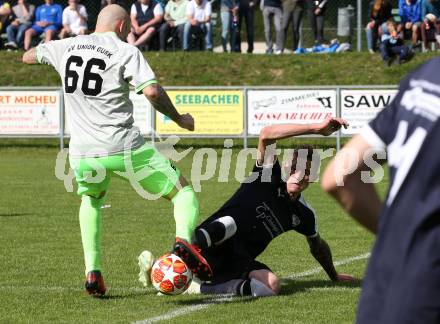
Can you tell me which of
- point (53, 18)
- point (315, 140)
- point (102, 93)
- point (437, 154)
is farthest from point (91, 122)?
point (53, 18)

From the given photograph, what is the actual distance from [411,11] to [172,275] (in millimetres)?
19698

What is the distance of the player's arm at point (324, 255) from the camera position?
7.84 meters

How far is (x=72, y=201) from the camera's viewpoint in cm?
1505

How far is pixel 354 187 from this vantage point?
296 cm

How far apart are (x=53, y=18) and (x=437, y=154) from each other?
24284 millimetres

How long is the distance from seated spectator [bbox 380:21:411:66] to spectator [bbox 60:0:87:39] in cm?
751

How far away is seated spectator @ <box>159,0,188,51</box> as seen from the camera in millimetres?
26016

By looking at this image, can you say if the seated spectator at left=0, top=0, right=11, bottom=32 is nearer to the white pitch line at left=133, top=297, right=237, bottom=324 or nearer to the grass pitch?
the grass pitch

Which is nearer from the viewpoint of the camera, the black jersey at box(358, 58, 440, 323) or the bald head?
the black jersey at box(358, 58, 440, 323)

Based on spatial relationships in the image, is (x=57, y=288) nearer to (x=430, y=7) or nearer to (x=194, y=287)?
(x=194, y=287)

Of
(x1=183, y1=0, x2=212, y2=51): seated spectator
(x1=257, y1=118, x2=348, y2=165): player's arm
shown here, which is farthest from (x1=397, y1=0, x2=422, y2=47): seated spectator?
(x1=257, y1=118, x2=348, y2=165): player's arm

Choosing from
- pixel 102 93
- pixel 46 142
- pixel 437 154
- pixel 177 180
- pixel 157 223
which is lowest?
pixel 46 142

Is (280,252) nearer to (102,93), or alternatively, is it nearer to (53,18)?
(102,93)

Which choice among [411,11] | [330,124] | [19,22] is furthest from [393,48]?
[330,124]
